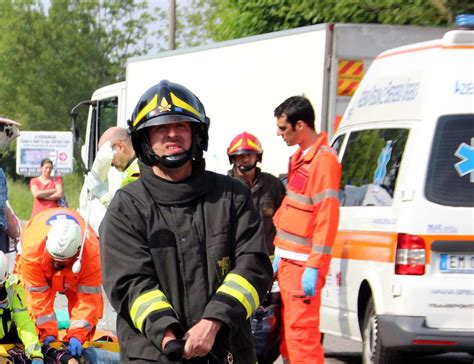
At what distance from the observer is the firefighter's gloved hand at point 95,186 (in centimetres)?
991

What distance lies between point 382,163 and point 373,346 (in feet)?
4.21

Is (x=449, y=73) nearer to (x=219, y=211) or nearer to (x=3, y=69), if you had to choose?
(x=219, y=211)

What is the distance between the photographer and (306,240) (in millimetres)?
8188

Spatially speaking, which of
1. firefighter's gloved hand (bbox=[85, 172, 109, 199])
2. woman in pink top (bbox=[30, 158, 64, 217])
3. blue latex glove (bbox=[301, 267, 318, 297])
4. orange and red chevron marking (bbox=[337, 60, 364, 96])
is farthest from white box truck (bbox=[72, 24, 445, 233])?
blue latex glove (bbox=[301, 267, 318, 297])

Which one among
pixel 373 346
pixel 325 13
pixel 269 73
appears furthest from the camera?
pixel 325 13

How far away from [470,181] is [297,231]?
117 centimetres

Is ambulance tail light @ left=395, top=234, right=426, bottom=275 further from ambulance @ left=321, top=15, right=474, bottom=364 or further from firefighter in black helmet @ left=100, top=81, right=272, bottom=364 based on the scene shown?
firefighter in black helmet @ left=100, top=81, right=272, bottom=364

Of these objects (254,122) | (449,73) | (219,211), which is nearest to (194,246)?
(219,211)

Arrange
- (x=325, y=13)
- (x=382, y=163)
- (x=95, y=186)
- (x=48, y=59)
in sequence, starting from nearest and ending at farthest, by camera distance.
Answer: (x=382, y=163) < (x=95, y=186) < (x=325, y=13) < (x=48, y=59)

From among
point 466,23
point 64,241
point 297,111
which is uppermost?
point 466,23

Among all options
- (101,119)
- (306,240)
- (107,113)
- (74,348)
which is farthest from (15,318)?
(101,119)

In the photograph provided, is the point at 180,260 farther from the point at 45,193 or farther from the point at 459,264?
the point at 45,193

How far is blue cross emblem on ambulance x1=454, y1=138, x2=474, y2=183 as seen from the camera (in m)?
8.30

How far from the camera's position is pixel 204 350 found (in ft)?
13.8
